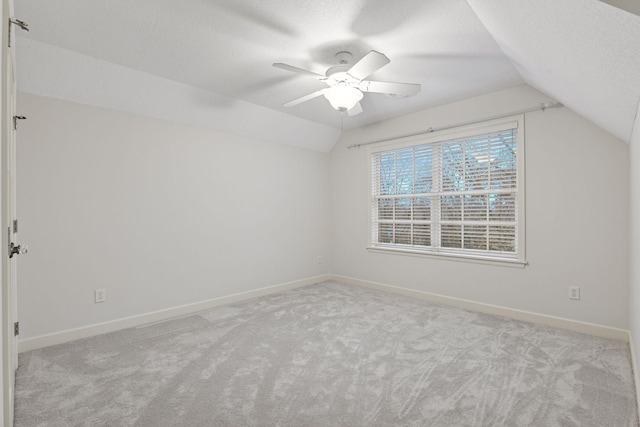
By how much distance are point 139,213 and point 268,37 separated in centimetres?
220

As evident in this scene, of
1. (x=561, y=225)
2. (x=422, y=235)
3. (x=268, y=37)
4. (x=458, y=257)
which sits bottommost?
(x=458, y=257)

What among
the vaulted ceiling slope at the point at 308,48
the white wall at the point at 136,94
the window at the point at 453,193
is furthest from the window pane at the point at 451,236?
the white wall at the point at 136,94

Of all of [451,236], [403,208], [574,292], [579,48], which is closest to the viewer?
[579,48]

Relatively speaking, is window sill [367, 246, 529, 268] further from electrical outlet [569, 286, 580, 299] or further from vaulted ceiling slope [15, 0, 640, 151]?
vaulted ceiling slope [15, 0, 640, 151]

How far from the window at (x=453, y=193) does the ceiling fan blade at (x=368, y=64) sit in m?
1.99

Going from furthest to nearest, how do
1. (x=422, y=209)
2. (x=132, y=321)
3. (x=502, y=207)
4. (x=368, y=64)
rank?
(x=422, y=209) < (x=502, y=207) < (x=132, y=321) < (x=368, y=64)

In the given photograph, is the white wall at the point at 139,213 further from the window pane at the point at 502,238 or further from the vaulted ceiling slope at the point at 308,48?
the window pane at the point at 502,238

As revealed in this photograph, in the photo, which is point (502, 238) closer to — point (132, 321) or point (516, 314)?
point (516, 314)

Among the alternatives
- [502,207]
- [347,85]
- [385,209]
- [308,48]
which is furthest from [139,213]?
[502,207]

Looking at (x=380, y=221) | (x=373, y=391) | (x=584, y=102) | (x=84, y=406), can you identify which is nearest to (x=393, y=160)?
(x=380, y=221)

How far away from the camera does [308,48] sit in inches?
101

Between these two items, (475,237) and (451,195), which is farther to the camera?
(451,195)

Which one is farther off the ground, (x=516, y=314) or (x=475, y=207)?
(x=475, y=207)

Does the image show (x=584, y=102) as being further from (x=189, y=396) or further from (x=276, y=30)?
(x=189, y=396)
